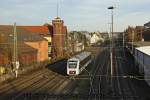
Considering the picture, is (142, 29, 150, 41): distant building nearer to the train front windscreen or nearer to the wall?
the wall

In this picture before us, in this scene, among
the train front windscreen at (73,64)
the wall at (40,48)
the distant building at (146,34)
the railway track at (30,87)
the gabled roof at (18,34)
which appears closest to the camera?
the railway track at (30,87)


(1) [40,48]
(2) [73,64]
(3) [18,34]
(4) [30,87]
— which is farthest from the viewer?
(1) [40,48]

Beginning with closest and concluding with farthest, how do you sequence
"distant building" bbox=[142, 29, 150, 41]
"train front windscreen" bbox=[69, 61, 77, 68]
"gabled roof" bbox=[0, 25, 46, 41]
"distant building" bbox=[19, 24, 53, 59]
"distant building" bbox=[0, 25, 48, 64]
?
"train front windscreen" bbox=[69, 61, 77, 68] < "distant building" bbox=[0, 25, 48, 64] < "gabled roof" bbox=[0, 25, 46, 41] < "distant building" bbox=[19, 24, 53, 59] < "distant building" bbox=[142, 29, 150, 41]

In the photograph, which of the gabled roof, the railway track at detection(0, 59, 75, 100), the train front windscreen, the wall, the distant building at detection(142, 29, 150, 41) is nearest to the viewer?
the railway track at detection(0, 59, 75, 100)

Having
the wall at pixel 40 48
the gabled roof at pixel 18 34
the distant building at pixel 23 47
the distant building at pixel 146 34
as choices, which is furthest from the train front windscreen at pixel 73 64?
the distant building at pixel 146 34

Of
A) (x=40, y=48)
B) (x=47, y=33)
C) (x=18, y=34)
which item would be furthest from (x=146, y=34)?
(x=18, y=34)

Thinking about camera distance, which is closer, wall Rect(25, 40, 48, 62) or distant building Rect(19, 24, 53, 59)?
wall Rect(25, 40, 48, 62)

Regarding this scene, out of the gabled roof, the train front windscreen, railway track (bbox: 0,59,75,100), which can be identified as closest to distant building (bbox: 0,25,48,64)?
the gabled roof

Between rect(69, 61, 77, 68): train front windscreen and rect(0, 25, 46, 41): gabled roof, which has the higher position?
rect(0, 25, 46, 41): gabled roof

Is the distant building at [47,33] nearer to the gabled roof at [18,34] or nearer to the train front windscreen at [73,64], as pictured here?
the gabled roof at [18,34]

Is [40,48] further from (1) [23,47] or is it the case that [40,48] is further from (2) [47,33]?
(2) [47,33]

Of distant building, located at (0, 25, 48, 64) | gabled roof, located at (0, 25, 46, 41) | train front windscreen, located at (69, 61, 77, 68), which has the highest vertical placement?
gabled roof, located at (0, 25, 46, 41)

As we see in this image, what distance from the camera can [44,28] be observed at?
351ft

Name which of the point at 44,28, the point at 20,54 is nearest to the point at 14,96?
the point at 20,54
